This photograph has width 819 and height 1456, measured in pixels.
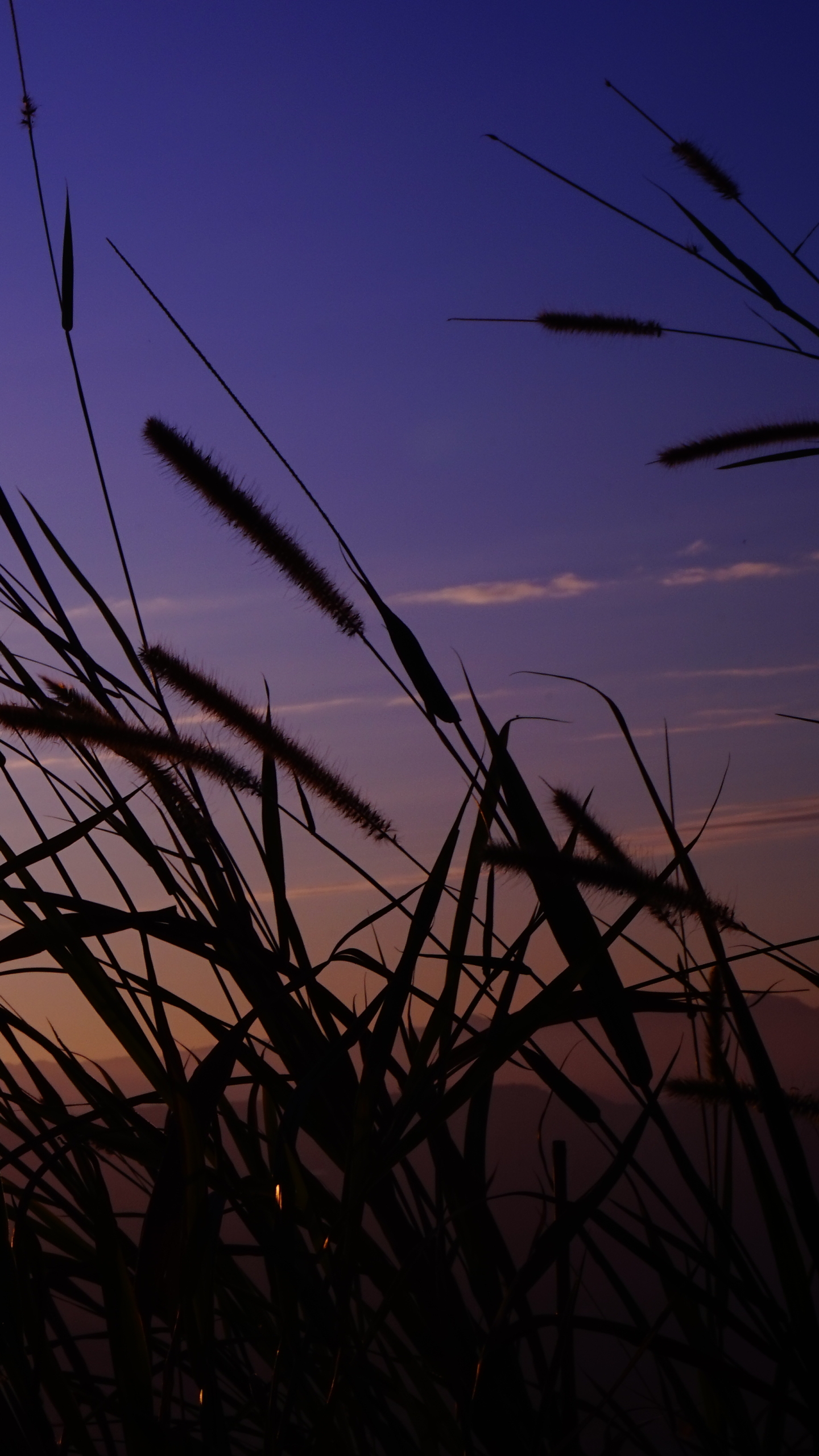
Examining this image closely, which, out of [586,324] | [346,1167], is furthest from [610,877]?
[586,324]

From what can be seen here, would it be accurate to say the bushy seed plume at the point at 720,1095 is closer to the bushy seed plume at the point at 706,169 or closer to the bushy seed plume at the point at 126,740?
the bushy seed plume at the point at 126,740

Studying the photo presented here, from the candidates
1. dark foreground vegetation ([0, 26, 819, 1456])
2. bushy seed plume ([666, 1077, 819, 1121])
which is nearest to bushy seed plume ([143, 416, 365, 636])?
dark foreground vegetation ([0, 26, 819, 1456])

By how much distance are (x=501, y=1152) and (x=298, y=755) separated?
0.50 metres

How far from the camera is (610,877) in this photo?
721 millimetres

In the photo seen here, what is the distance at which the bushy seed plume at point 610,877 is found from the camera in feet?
2.34

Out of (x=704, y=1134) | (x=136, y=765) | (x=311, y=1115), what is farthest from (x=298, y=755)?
(x=704, y=1134)

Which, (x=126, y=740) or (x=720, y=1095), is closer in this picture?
(x=126, y=740)

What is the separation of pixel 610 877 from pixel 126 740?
359 millimetres

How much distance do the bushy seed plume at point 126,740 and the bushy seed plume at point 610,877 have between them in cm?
21

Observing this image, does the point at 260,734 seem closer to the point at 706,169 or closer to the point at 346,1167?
the point at 346,1167

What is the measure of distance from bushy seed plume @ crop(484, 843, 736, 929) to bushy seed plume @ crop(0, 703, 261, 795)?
210 millimetres

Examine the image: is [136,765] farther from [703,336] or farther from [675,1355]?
Answer: [703,336]

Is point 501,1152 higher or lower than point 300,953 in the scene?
lower

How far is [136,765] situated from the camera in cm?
83
